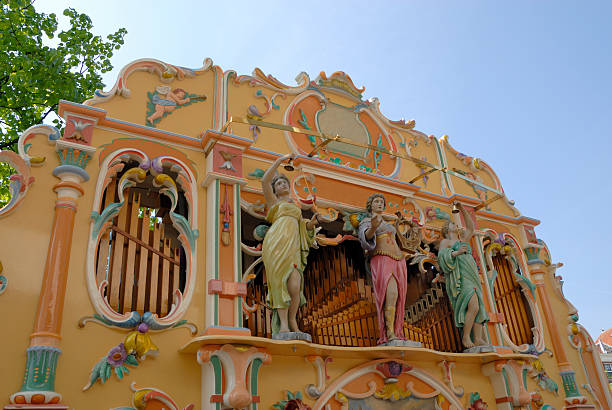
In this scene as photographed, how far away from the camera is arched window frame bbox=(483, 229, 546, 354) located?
7.13 m

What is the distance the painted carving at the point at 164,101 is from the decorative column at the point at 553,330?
223 inches

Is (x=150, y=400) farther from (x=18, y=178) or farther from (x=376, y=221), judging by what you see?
(x=376, y=221)

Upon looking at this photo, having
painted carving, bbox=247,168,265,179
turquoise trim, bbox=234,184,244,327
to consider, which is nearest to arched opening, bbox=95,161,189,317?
turquoise trim, bbox=234,184,244,327

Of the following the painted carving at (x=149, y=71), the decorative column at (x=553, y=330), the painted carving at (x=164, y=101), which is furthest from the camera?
the decorative column at (x=553, y=330)

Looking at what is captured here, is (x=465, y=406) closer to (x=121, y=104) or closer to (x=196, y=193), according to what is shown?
(x=196, y=193)

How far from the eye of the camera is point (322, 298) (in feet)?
19.0

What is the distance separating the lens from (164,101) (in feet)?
19.0

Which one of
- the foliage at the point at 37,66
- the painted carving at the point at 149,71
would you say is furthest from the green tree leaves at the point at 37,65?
the painted carving at the point at 149,71

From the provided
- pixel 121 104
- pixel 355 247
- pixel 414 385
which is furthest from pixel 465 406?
pixel 121 104

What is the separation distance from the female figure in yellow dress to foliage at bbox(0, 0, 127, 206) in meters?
4.35

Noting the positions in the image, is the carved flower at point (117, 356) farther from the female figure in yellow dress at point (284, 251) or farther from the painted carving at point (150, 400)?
the female figure in yellow dress at point (284, 251)

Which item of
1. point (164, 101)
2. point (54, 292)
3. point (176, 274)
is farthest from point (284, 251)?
point (164, 101)

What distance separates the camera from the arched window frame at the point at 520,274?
713 cm

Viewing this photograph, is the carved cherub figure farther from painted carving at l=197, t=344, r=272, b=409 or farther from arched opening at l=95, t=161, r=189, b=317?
painted carving at l=197, t=344, r=272, b=409
